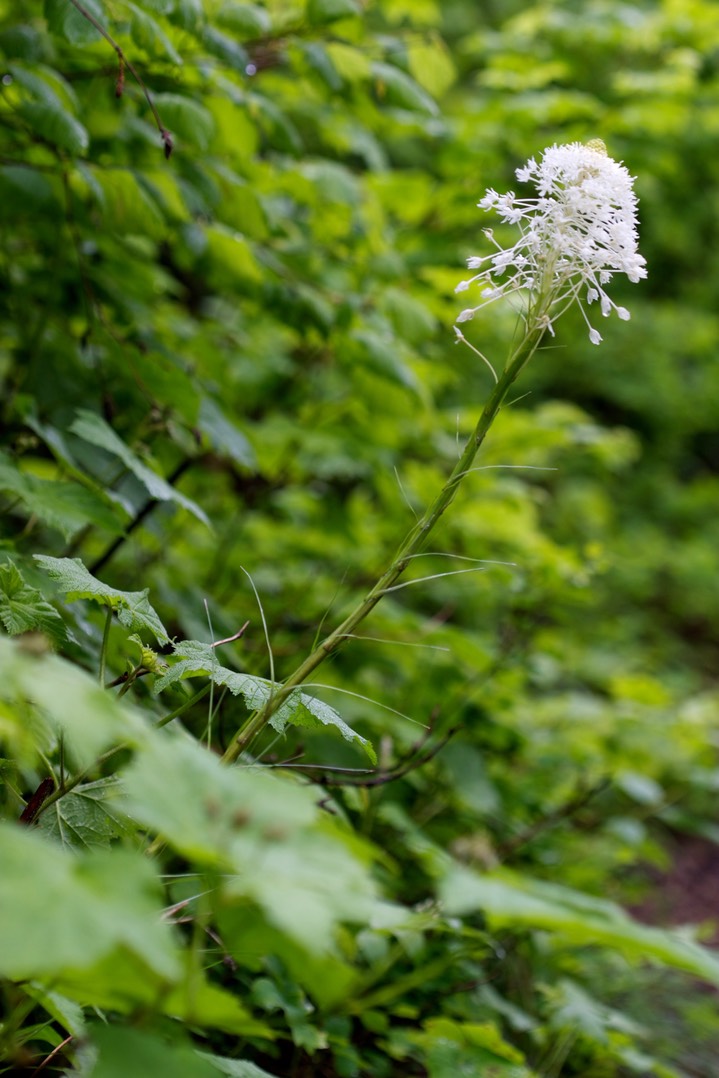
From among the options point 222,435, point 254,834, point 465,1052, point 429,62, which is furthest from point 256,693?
point 429,62

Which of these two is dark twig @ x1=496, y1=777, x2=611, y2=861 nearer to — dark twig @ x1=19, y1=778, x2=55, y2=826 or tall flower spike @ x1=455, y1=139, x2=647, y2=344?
dark twig @ x1=19, y1=778, x2=55, y2=826

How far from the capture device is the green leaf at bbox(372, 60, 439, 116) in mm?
1879

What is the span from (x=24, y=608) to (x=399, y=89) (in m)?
1.47

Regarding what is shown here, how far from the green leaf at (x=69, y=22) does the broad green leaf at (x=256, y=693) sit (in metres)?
1.00

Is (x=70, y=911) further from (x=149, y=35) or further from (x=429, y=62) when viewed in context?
(x=429, y=62)

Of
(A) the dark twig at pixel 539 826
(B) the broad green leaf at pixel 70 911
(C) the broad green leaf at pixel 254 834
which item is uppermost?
(C) the broad green leaf at pixel 254 834

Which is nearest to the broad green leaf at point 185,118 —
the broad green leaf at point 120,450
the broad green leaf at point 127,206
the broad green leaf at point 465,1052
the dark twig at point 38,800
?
the broad green leaf at point 127,206

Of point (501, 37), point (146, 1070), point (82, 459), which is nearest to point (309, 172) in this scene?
point (82, 459)

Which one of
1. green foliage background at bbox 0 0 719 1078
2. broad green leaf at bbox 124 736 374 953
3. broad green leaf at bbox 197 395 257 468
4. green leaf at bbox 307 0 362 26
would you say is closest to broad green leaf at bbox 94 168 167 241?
green foliage background at bbox 0 0 719 1078

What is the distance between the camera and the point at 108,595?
0.94m

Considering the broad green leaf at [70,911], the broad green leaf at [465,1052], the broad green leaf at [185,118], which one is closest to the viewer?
the broad green leaf at [70,911]

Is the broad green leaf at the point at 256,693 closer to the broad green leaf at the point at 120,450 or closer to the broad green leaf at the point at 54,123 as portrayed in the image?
the broad green leaf at the point at 120,450

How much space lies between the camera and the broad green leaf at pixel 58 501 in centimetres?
126

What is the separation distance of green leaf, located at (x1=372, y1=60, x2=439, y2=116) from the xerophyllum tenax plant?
Answer: 1.10 m
